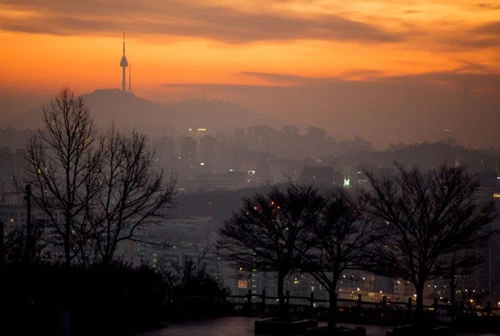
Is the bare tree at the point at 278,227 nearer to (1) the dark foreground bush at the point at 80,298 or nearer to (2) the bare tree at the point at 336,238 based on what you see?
(2) the bare tree at the point at 336,238

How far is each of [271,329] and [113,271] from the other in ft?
17.3

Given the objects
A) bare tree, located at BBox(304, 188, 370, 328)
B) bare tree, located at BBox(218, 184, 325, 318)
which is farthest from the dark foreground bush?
bare tree, located at BBox(304, 188, 370, 328)

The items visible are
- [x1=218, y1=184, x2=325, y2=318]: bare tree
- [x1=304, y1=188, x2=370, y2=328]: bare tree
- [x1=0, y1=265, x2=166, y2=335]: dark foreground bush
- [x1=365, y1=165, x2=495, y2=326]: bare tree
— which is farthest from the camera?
[x1=218, y1=184, x2=325, y2=318]: bare tree

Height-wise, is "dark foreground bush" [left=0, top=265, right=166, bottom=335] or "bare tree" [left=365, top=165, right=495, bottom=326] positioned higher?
"bare tree" [left=365, top=165, right=495, bottom=326]

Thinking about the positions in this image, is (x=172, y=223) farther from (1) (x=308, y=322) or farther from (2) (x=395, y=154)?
(1) (x=308, y=322)

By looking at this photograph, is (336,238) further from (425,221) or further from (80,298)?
(80,298)

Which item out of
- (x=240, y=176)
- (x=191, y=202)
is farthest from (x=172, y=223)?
(x=240, y=176)

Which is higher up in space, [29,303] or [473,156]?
[473,156]

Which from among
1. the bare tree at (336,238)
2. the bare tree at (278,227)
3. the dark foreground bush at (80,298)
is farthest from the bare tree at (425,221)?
the dark foreground bush at (80,298)

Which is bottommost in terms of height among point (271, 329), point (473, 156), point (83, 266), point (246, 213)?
point (271, 329)

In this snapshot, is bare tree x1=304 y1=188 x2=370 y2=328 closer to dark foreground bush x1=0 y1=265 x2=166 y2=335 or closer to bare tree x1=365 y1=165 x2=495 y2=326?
bare tree x1=365 y1=165 x2=495 y2=326

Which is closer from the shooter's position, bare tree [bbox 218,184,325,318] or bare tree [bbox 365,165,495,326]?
bare tree [bbox 365,165,495,326]

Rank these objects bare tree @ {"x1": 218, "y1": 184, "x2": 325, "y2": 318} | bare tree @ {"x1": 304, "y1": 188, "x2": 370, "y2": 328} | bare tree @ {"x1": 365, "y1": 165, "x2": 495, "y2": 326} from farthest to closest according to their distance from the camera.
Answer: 1. bare tree @ {"x1": 218, "y1": 184, "x2": 325, "y2": 318}
2. bare tree @ {"x1": 304, "y1": 188, "x2": 370, "y2": 328}
3. bare tree @ {"x1": 365, "y1": 165, "x2": 495, "y2": 326}

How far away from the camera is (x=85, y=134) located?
789 inches
